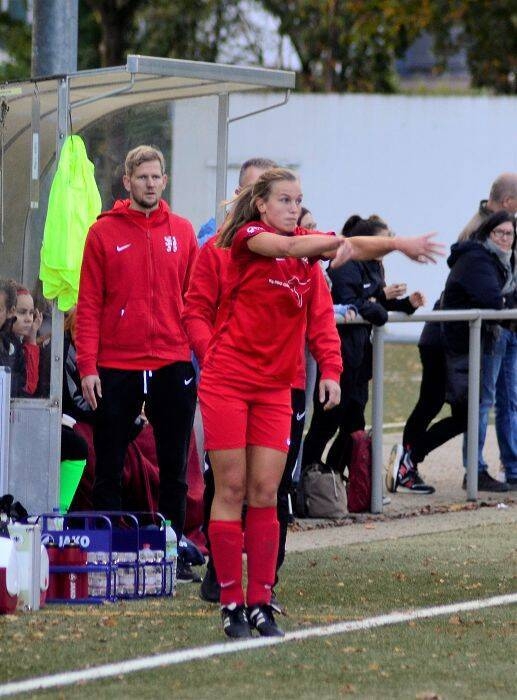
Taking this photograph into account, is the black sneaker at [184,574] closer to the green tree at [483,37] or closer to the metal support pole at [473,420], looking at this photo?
the metal support pole at [473,420]

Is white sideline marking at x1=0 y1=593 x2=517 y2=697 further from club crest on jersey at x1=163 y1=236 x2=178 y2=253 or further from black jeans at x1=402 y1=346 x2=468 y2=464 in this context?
black jeans at x1=402 y1=346 x2=468 y2=464

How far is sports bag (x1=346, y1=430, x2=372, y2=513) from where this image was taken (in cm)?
1053

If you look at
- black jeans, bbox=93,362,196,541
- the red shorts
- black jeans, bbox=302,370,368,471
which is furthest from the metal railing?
the red shorts

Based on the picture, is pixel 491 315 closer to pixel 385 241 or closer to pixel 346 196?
pixel 385 241

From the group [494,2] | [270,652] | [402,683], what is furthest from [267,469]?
[494,2]

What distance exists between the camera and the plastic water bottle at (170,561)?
771 cm

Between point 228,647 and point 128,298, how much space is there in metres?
2.20

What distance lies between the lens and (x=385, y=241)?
20.4 feet

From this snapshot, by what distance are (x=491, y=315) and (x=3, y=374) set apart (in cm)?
388

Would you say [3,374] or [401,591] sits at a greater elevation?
Answer: [3,374]

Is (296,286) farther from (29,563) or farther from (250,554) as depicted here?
(29,563)

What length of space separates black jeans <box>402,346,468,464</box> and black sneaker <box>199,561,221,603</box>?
445 cm

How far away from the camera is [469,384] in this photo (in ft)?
36.8

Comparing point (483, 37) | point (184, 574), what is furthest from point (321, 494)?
point (483, 37)
